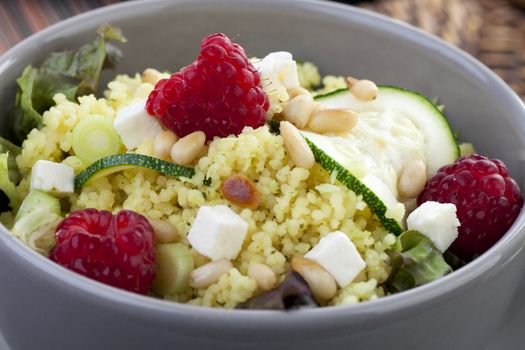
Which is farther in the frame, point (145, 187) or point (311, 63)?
point (311, 63)

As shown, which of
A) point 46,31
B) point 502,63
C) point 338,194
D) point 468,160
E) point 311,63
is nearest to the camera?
point 338,194

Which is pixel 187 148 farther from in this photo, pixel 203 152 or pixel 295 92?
pixel 295 92

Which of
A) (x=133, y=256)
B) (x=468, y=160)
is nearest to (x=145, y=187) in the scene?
(x=133, y=256)

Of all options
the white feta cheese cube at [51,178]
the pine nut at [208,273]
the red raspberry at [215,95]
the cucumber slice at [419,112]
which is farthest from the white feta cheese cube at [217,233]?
the cucumber slice at [419,112]

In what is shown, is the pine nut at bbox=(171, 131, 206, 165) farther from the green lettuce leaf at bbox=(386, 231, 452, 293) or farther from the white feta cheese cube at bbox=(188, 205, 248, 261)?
the green lettuce leaf at bbox=(386, 231, 452, 293)

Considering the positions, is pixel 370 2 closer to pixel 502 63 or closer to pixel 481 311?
pixel 502 63

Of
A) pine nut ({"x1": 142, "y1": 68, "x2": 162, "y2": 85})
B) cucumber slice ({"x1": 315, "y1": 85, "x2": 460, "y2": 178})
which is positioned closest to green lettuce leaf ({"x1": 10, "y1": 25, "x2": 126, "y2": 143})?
pine nut ({"x1": 142, "y1": 68, "x2": 162, "y2": 85})
